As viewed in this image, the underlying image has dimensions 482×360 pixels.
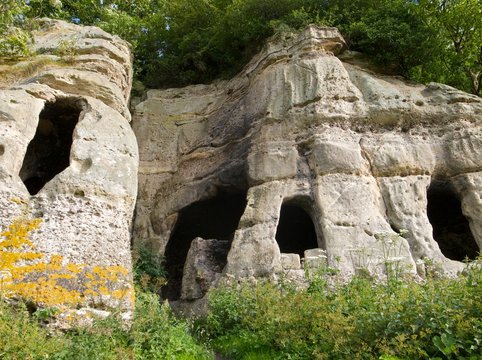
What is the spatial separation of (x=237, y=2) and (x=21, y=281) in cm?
1106

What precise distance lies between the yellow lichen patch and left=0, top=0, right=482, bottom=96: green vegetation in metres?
7.91

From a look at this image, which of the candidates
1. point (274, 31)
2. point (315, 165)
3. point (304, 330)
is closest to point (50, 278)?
point (304, 330)

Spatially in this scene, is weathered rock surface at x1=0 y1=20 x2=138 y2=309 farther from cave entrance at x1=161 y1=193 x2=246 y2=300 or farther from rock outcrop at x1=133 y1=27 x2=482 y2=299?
cave entrance at x1=161 y1=193 x2=246 y2=300

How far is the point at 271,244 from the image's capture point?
9828 mm

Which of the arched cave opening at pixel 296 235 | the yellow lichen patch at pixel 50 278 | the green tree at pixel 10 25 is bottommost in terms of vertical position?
the yellow lichen patch at pixel 50 278

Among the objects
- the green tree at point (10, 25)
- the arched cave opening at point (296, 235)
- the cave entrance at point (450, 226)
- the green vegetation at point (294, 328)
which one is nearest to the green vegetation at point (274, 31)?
the green tree at point (10, 25)

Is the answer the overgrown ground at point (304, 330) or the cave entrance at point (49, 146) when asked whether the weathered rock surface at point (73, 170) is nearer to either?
the cave entrance at point (49, 146)

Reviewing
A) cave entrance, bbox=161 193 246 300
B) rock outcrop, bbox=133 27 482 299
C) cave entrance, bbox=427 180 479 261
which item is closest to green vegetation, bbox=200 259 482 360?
rock outcrop, bbox=133 27 482 299

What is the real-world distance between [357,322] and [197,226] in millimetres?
9107

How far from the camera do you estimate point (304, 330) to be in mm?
6191

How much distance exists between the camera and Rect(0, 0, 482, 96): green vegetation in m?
13.6

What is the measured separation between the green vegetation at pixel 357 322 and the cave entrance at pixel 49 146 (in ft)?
19.1

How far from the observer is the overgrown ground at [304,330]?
4859 mm

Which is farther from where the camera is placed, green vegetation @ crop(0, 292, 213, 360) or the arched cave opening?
the arched cave opening
